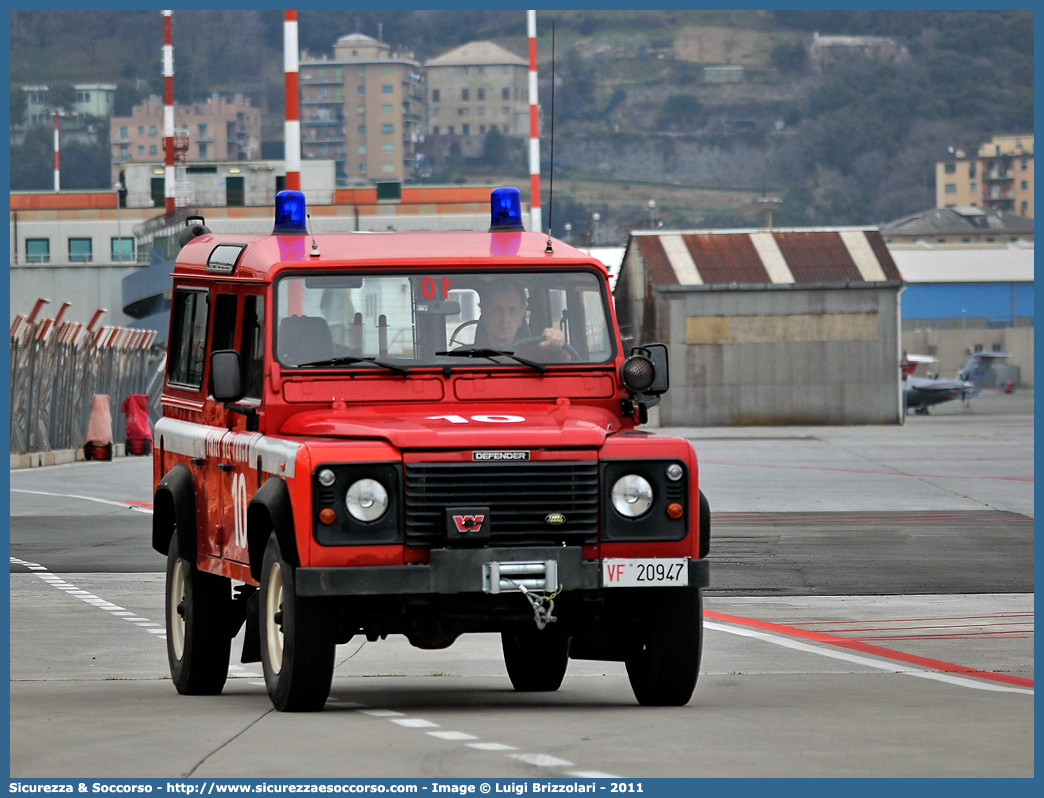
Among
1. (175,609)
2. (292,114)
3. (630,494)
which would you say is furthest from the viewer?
(292,114)

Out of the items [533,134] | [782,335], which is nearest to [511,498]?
[533,134]

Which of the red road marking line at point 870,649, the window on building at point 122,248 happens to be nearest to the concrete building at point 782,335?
the red road marking line at point 870,649

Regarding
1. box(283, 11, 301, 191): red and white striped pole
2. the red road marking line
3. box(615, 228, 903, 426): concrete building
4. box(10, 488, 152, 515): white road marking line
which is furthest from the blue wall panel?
the red road marking line

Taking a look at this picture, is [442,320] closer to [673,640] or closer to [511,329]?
[511,329]

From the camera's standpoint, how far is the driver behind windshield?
31.2 feet

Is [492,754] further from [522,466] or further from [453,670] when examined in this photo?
[453,670]

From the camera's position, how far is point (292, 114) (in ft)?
90.3

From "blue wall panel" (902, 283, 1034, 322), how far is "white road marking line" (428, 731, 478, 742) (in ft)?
367

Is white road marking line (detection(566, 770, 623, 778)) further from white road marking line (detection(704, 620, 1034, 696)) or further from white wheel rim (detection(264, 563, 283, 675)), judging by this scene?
white road marking line (detection(704, 620, 1034, 696))

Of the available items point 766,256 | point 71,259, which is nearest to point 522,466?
point 766,256

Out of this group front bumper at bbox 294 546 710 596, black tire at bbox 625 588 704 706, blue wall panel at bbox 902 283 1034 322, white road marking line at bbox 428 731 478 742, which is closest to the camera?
white road marking line at bbox 428 731 478 742

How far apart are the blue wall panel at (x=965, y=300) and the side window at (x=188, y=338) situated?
109 metres

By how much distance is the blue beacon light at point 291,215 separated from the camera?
9.87 meters

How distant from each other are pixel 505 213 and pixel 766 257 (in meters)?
44.7
